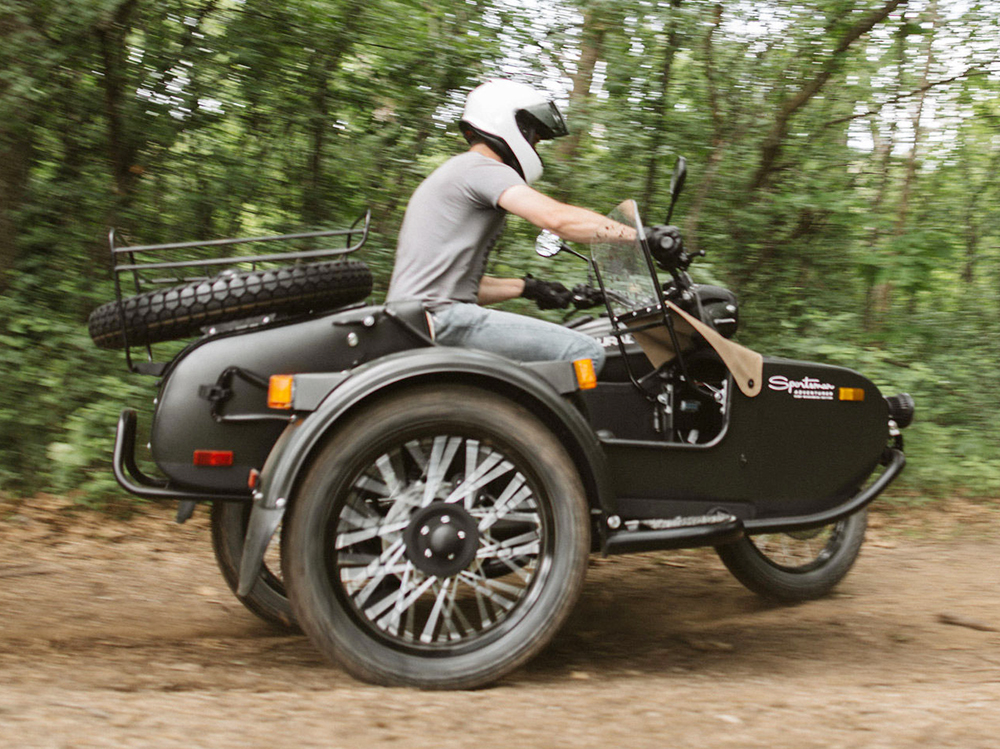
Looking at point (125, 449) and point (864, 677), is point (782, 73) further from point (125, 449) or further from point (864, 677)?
point (125, 449)

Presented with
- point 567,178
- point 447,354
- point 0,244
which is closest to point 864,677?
point 447,354

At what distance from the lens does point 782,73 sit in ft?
21.7

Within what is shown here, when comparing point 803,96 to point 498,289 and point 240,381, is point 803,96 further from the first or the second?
point 240,381

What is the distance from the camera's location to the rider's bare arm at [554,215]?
3158mm

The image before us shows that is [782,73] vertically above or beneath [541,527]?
above

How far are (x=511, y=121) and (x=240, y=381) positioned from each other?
140cm

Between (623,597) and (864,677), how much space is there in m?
1.32

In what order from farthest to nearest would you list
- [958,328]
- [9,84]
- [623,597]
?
[958,328] → [9,84] → [623,597]

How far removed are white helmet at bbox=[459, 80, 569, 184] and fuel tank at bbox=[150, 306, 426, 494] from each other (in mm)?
851

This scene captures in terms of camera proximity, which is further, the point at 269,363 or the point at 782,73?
the point at 782,73

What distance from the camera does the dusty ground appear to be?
2.32m

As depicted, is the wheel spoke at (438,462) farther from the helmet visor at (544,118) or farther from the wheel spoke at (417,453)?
the helmet visor at (544,118)

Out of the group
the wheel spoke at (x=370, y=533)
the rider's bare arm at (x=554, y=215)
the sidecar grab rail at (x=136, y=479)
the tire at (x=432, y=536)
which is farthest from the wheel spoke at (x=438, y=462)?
the rider's bare arm at (x=554, y=215)

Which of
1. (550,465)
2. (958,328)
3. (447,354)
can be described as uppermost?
(958,328)
